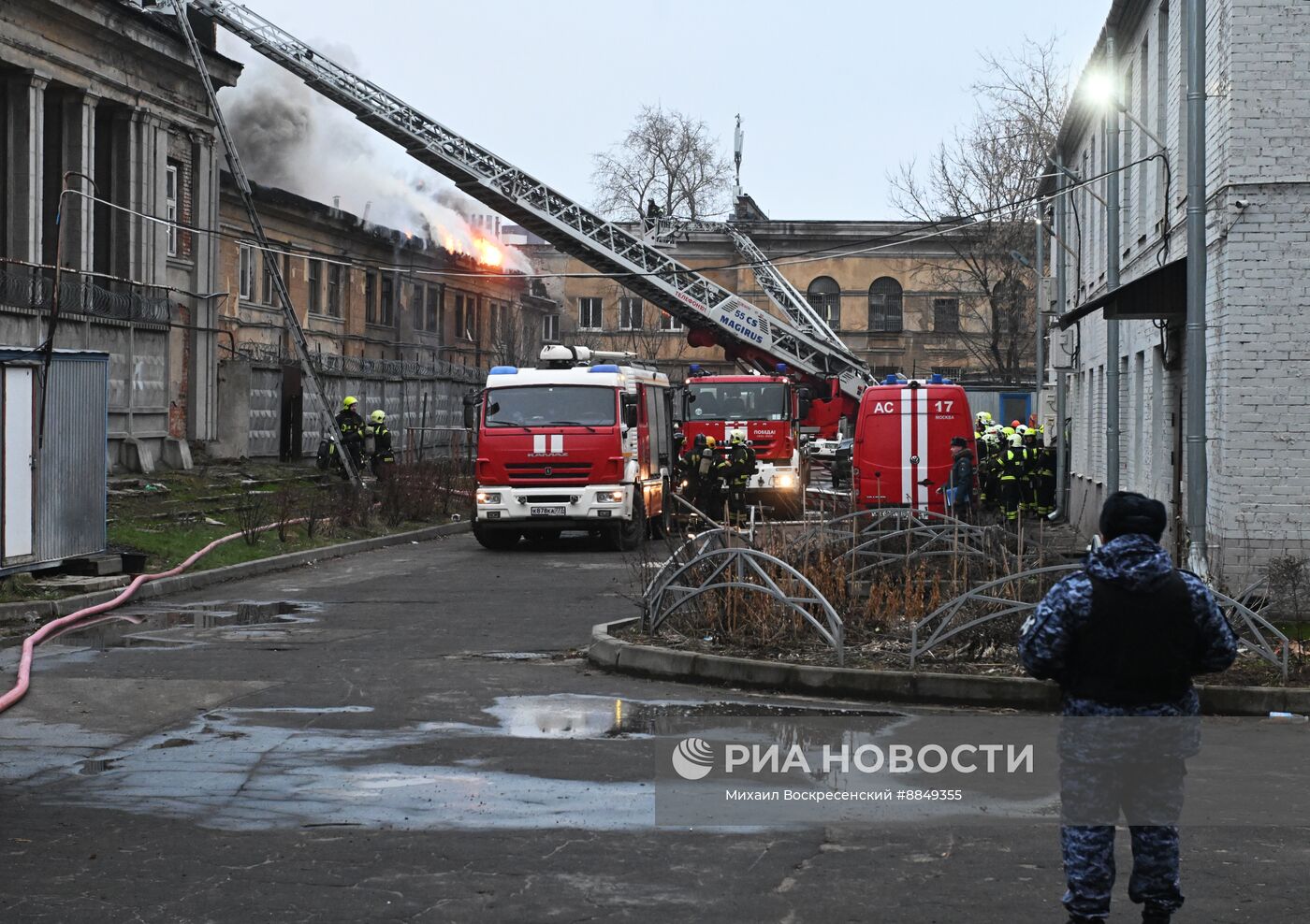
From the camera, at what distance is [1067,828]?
521cm

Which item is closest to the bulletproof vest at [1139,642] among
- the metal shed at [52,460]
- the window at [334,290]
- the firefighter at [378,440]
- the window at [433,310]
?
the metal shed at [52,460]

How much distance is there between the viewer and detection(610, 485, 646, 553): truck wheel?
77.7ft

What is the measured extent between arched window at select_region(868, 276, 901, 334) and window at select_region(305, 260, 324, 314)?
31.6 meters

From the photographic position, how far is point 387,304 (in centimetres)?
5647

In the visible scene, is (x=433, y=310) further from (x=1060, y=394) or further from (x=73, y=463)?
(x=73, y=463)

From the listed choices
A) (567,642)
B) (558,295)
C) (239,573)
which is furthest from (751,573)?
(558,295)

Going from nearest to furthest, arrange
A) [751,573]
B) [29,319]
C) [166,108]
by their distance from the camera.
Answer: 1. [751,573]
2. [29,319]
3. [166,108]

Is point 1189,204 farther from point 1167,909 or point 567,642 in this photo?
point 1167,909

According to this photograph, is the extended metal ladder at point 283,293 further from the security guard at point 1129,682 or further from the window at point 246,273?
the security guard at point 1129,682

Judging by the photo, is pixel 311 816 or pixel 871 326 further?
pixel 871 326

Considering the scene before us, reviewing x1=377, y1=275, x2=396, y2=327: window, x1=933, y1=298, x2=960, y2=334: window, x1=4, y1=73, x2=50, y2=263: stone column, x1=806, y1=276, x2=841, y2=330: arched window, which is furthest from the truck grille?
x1=933, y1=298, x2=960, y2=334: window

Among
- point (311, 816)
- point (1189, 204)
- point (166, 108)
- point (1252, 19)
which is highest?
point (166, 108)

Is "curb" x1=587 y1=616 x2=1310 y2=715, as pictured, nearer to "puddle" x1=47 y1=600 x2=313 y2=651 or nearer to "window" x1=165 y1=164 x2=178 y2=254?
"puddle" x1=47 y1=600 x2=313 y2=651

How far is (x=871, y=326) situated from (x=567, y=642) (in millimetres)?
62115
